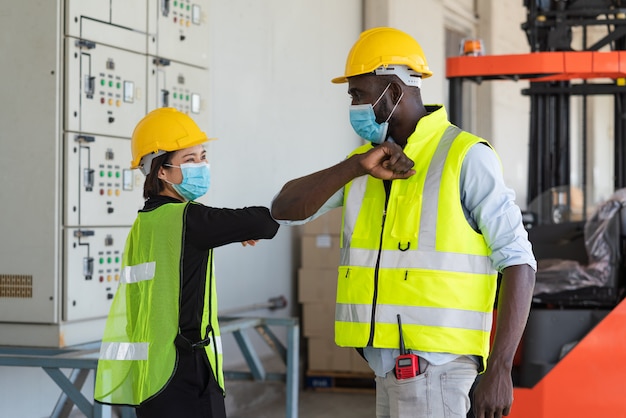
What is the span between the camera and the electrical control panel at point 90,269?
483 cm

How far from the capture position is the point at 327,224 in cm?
792

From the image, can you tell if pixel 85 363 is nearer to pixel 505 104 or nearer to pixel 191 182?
pixel 191 182

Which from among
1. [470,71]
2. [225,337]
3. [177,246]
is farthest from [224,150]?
[177,246]

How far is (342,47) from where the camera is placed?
9.11 meters

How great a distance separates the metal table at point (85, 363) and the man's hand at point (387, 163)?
78.7 inches

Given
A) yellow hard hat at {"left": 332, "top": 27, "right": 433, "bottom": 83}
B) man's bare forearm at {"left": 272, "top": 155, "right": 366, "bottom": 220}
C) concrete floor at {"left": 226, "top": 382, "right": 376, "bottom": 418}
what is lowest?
concrete floor at {"left": 226, "top": 382, "right": 376, "bottom": 418}

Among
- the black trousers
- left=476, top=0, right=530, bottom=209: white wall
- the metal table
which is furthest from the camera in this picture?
left=476, top=0, right=530, bottom=209: white wall

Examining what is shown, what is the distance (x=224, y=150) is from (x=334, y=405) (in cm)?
222

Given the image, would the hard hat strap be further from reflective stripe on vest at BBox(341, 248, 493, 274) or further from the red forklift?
the red forklift

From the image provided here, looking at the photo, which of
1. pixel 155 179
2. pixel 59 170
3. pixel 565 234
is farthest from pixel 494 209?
pixel 565 234

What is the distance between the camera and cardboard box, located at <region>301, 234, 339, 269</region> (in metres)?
7.93

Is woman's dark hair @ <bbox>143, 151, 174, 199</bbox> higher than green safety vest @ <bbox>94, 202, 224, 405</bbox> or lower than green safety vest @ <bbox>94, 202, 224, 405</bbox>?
higher

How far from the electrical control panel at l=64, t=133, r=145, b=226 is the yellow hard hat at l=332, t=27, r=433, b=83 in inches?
95.5

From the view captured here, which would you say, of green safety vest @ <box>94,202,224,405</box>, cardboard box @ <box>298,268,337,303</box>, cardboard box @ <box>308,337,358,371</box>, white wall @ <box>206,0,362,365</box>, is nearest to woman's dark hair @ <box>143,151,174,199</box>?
green safety vest @ <box>94,202,224,405</box>
